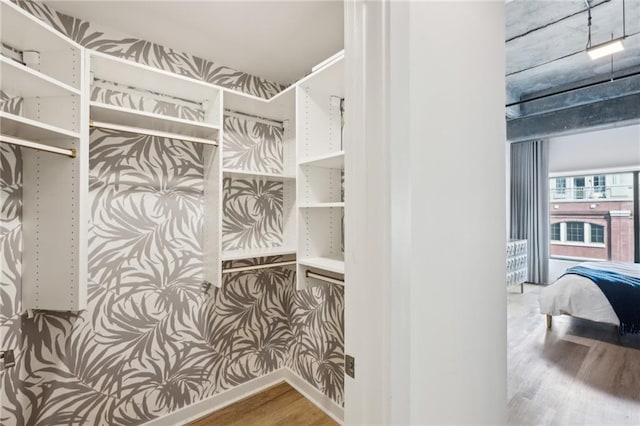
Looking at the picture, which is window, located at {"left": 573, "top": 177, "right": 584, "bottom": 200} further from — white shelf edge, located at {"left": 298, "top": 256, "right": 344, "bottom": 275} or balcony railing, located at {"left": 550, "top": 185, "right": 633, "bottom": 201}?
white shelf edge, located at {"left": 298, "top": 256, "right": 344, "bottom": 275}

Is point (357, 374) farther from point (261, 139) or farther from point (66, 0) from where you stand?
point (66, 0)

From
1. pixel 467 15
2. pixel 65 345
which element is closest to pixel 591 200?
pixel 467 15

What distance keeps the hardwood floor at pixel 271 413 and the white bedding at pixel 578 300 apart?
2948 millimetres

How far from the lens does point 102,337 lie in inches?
70.4

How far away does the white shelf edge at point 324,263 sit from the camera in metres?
1.71

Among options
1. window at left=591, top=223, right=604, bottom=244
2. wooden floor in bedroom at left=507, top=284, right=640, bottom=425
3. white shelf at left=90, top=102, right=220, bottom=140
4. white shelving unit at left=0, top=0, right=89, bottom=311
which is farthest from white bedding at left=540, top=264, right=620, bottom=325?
white shelving unit at left=0, top=0, right=89, bottom=311

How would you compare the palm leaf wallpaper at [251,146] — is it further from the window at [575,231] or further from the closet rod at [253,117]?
the window at [575,231]

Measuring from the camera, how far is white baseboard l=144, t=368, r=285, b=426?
6.63 ft

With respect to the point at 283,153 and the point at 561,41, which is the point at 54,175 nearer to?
the point at 283,153

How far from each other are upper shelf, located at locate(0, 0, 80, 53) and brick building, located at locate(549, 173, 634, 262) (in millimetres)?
6968

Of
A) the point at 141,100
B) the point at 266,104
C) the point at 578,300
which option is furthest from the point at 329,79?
the point at 578,300

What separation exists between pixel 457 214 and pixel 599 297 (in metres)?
3.28

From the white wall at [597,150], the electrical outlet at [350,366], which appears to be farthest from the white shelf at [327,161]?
the white wall at [597,150]

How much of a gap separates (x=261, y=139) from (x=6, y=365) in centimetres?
200
